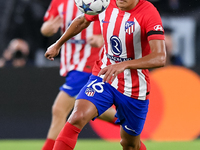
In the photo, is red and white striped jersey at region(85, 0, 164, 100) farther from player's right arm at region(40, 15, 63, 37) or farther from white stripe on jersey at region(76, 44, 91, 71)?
player's right arm at region(40, 15, 63, 37)

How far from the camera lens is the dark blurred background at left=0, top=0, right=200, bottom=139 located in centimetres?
695

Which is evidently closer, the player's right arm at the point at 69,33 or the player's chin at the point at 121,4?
the player's chin at the point at 121,4

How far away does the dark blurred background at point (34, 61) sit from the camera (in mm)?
6945

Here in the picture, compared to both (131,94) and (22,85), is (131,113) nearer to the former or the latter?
(131,94)

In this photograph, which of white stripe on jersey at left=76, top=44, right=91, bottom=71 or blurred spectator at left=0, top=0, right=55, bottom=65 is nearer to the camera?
white stripe on jersey at left=76, top=44, right=91, bottom=71

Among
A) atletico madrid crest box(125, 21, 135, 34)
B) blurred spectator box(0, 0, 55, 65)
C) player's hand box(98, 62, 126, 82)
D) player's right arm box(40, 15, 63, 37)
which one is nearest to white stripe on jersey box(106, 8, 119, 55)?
atletico madrid crest box(125, 21, 135, 34)

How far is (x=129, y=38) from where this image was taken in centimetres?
361

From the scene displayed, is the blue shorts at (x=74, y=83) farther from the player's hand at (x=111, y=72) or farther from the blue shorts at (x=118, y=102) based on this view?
the player's hand at (x=111, y=72)

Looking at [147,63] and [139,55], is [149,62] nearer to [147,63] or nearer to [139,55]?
[147,63]

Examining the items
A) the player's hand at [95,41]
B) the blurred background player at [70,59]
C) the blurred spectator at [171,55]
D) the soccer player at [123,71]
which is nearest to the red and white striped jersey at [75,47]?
the blurred background player at [70,59]

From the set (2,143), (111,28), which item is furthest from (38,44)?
(111,28)

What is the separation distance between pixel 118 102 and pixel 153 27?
853 mm

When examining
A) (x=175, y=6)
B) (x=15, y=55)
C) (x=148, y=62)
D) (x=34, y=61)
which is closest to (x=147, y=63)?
(x=148, y=62)

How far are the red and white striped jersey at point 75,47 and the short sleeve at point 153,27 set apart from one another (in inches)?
68.3
